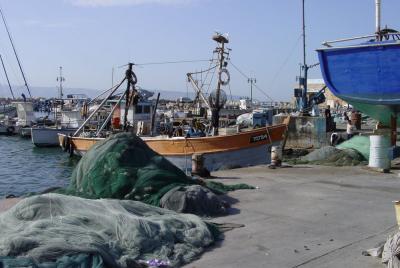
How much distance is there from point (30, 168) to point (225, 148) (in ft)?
34.8

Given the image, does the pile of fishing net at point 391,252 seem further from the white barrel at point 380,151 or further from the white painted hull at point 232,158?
the white painted hull at point 232,158

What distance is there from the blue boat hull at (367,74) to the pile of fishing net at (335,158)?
254 centimetres

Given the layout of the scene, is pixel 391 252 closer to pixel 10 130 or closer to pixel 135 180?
pixel 135 180

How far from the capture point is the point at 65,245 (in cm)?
446

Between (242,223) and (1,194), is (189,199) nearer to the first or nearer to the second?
(242,223)

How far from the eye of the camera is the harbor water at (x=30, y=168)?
18359mm

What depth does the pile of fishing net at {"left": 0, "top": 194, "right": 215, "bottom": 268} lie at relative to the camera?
4383mm

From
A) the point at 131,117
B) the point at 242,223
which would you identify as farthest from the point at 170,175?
the point at 131,117

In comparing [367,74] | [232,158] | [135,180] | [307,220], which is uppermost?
[367,74]

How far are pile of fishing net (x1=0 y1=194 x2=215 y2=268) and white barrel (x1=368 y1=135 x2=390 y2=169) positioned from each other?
6.50m

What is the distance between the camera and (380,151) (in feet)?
36.6

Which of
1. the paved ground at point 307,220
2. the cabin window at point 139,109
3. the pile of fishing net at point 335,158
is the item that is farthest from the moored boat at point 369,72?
the cabin window at point 139,109

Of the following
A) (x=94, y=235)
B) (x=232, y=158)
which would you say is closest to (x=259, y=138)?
(x=232, y=158)

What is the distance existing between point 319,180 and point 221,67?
11.9 metres
